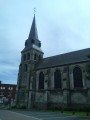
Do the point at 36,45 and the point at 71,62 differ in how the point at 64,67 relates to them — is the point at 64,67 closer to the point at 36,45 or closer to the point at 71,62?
the point at 71,62

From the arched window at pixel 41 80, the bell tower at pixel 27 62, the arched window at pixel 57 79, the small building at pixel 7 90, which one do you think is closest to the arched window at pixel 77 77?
the arched window at pixel 57 79

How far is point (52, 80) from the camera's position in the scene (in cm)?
3653

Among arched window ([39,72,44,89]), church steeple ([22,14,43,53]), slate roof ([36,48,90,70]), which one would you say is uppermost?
church steeple ([22,14,43,53])

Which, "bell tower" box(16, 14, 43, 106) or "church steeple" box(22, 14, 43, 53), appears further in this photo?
"church steeple" box(22, 14, 43, 53)

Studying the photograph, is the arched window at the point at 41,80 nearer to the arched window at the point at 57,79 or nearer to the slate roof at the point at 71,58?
the slate roof at the point at 71,58

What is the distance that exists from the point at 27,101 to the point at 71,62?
1518 cm

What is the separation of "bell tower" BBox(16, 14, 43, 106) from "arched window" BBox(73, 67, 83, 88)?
13.6 metres

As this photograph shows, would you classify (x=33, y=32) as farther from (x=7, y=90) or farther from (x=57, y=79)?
(x=7, y=90)

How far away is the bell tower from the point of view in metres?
40.9

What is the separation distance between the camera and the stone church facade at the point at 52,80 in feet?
102

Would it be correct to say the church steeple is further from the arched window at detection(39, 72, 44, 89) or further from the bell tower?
the arched window at detection(39, 72, 44, 89)

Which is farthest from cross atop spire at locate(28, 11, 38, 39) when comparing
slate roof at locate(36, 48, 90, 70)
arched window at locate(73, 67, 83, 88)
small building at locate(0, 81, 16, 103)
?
small building at locate(0, 81, 16, 103)

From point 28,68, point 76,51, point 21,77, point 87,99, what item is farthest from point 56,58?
point 87,99

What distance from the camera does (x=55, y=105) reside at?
33.6m
